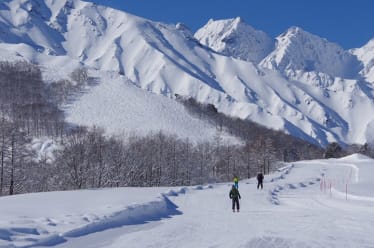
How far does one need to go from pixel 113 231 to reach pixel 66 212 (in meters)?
3.40

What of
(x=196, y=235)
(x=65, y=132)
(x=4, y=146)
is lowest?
(x=196, y=235)

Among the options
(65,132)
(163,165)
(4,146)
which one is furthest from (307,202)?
(65,132)

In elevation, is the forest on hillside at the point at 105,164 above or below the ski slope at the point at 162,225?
above

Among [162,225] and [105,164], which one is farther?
[105,164]

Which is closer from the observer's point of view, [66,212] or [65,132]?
[66,212]

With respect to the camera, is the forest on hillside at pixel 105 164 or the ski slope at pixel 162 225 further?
the forest on hillside at pixel 105 164

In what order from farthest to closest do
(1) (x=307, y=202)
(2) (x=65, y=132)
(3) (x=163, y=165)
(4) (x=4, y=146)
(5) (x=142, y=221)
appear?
(2) (x=65, y=132), (3) (x=163, y=165), (4) (x=4, y=146), (1) (x=307, y=202), (5) (x=142, y=221)

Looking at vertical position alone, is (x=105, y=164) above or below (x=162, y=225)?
above

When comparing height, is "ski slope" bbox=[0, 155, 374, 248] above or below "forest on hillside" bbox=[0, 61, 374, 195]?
below

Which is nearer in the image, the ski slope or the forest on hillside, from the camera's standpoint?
the ski slope

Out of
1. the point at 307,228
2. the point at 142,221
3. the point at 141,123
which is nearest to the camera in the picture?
the point at 307,228

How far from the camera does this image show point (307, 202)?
115 ft

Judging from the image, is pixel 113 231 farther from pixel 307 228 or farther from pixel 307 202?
pixel 307 202

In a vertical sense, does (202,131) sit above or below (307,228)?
above
